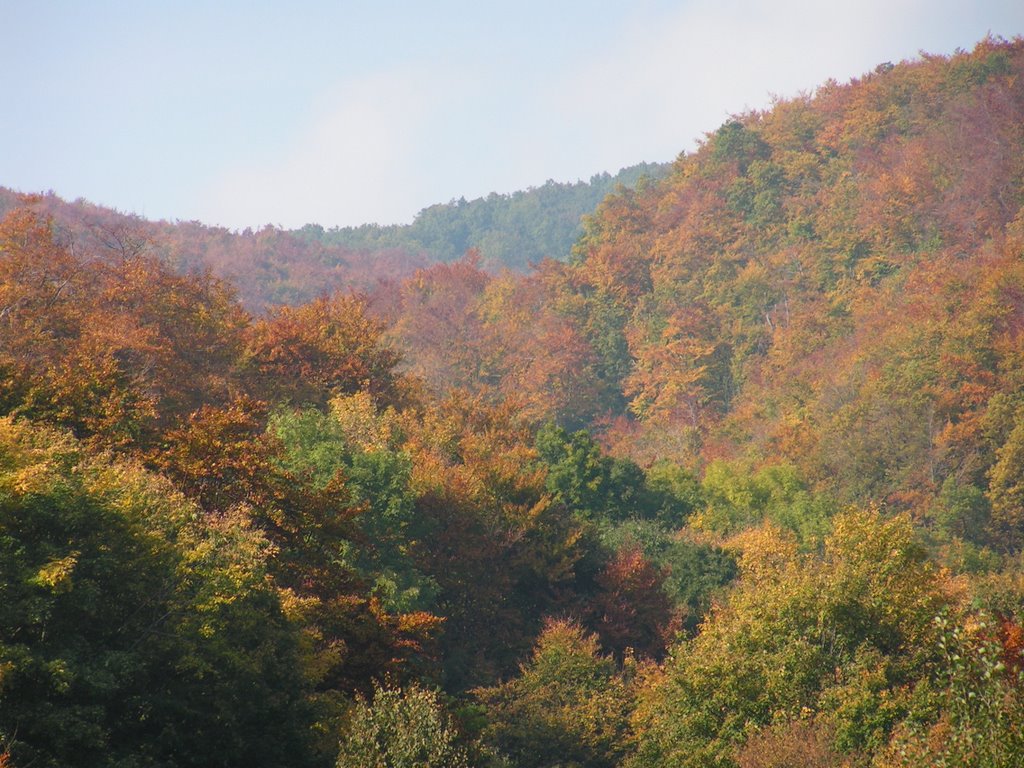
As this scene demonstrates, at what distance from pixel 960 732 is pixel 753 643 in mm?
10814

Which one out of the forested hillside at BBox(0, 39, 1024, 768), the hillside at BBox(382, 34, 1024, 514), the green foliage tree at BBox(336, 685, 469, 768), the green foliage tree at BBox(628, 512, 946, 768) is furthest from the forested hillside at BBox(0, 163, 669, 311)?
the green foliage tree at BBox(336, 685, 469, 768)

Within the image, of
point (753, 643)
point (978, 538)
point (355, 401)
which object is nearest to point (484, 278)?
point (978, 538)

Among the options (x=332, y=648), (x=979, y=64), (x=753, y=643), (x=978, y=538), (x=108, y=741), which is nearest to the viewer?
(x=108, y=741)

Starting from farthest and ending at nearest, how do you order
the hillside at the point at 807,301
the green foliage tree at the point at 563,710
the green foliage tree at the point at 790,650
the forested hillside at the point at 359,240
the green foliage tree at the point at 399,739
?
1. the forested hillside at the point at 359,240
2. the hillside at the point at 807,301
3. the green foliage tree at the point at 563,710
4. the green foliage tree at the point at 790,650
5. the green foliage tree at the point at 399,739

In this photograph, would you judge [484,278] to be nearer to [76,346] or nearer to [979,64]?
[979,64]

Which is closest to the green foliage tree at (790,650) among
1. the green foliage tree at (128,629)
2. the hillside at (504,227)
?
the green foliage tree at (128,629)

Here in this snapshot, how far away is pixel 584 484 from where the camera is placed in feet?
164

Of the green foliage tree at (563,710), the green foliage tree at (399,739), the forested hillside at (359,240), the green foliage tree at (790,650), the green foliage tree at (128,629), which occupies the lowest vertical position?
the green foliage tree at (563,710)

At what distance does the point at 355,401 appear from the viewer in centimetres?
4022

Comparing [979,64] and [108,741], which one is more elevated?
[979,64]

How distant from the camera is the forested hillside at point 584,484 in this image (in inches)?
695

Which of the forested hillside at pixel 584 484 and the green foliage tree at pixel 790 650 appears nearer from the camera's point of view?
the forested hillside at pixel 584 484

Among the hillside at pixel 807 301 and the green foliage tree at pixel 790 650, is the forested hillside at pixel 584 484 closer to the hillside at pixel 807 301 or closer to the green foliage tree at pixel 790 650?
the green foliage tree at pixel 790 650

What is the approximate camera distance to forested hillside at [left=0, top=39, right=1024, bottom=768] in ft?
57.9
